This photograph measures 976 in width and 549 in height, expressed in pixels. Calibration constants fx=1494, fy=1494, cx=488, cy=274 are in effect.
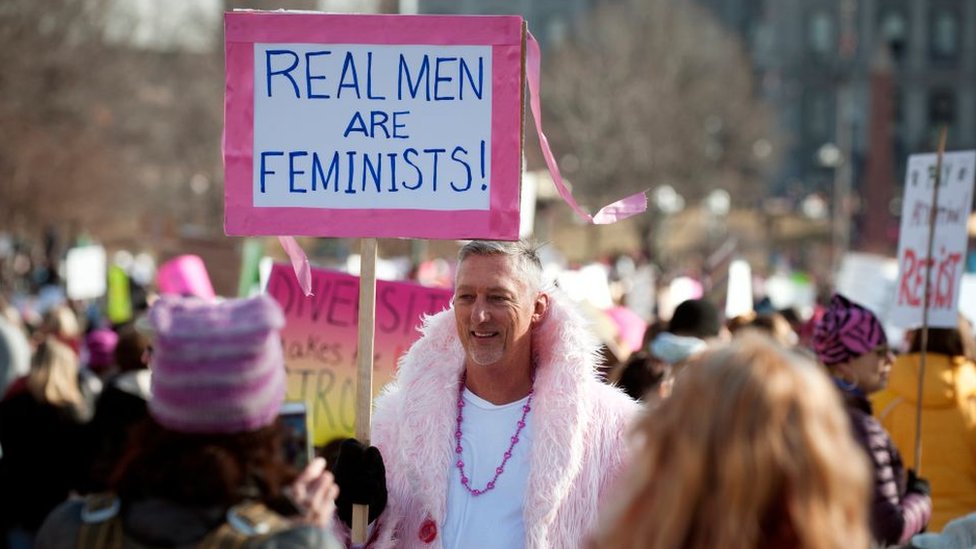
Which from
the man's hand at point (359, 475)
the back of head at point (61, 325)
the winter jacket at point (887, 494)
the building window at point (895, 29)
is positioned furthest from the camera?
the building window at point (895, 29)

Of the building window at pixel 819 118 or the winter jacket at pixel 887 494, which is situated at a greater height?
the building window at pixel 819 118

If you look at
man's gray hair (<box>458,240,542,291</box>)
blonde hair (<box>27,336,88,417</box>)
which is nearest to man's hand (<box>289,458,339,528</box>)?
man's gray hair (<box>458,240,542,291</box>)

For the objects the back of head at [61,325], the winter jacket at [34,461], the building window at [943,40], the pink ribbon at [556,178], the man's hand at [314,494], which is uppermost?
the building window at [943,40]

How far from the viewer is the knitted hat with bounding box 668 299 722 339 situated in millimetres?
6648

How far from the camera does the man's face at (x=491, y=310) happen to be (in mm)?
4059

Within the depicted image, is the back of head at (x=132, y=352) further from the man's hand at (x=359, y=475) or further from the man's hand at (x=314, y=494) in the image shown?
the man's hand at (x=314, y=494)

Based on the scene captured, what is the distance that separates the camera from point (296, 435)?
2.85m

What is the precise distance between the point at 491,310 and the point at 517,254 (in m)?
0.20

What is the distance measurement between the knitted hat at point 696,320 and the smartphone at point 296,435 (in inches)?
153

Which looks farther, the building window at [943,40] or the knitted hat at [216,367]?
the building window at [943,40]

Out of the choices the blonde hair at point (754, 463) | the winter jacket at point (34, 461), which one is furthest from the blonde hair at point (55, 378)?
the blonde hair at point (754, 463)

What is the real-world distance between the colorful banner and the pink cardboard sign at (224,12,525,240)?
2.55 metres

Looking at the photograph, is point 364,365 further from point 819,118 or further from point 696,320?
point 819,118

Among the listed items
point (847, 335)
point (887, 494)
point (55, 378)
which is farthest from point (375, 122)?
point (55, 378)
